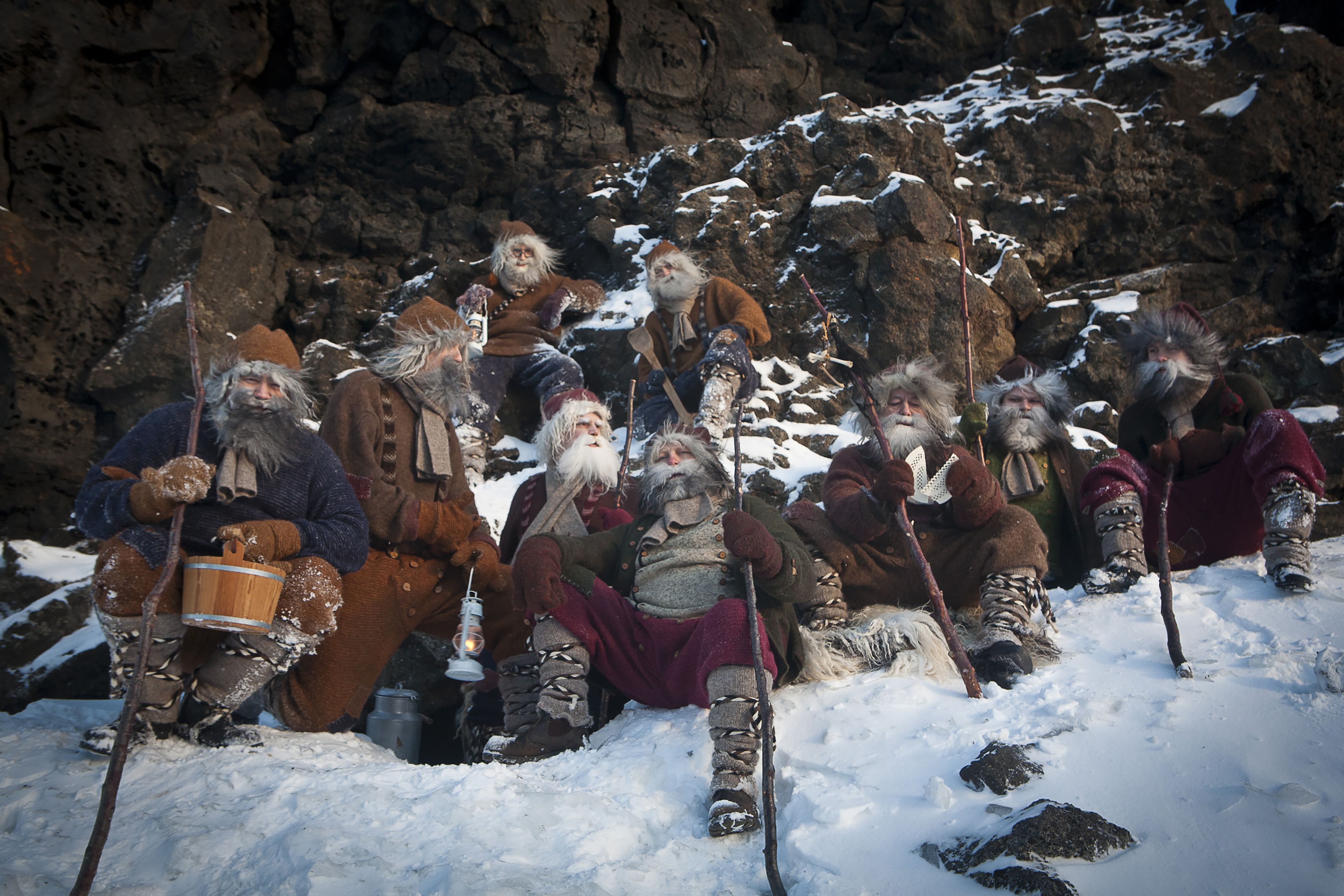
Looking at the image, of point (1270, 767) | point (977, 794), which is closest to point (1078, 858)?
point (977, 794)

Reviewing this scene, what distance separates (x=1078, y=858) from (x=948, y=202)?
732cm

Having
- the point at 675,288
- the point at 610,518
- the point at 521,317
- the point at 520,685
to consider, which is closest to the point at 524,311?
the point at 521,317

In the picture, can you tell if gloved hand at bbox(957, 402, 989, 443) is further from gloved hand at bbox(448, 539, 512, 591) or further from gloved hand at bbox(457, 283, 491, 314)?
gloved hand at bbox(457, 283, 491, 314)

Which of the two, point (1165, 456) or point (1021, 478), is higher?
point (1165, 456)

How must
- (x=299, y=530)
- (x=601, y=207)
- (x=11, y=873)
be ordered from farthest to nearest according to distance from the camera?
(x=601, y=207), (x=299, y=530), (x=11, y=873)

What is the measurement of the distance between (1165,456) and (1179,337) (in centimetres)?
83

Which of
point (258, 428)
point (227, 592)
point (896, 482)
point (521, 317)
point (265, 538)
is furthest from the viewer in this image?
point (521, 317)

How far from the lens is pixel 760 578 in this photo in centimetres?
299

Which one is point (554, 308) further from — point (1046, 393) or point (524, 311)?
point (1046, 393)

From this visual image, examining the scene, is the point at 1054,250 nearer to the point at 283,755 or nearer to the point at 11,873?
the point at 283,755

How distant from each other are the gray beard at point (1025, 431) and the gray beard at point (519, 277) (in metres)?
4.18

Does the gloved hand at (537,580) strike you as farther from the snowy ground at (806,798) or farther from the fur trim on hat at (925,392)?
the fur trim on hat at (925,392)

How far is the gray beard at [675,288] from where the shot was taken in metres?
6.34

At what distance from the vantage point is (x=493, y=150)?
9.26m
